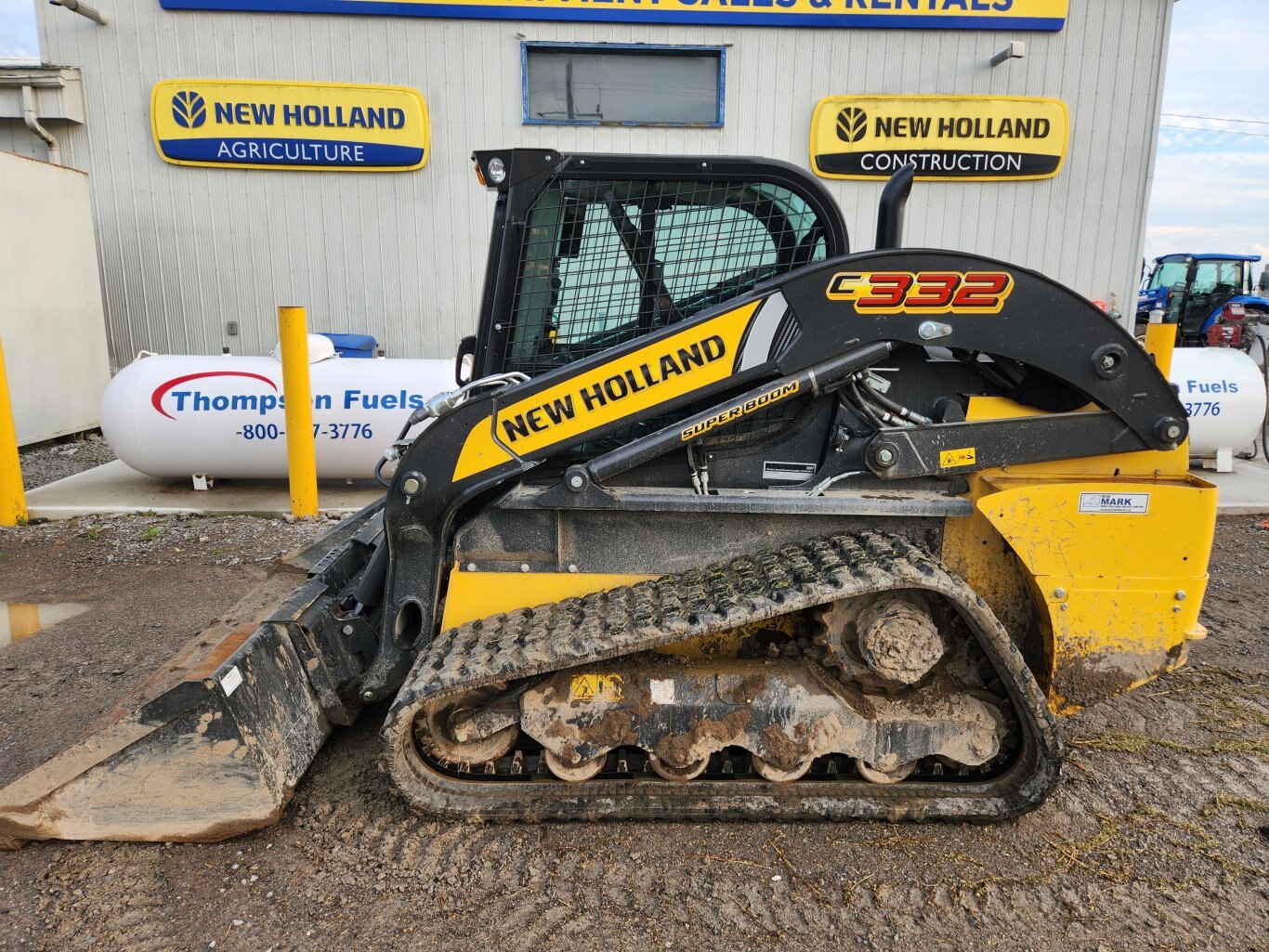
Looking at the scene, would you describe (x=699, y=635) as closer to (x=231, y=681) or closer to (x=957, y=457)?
(x=957, y=457)

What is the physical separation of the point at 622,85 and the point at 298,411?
597cm

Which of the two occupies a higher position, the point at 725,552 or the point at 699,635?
the point at 725,552

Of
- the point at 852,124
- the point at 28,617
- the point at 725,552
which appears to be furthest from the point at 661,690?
the point at 852,124

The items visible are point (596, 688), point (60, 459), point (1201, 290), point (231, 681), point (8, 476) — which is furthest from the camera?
point (1201, 290)

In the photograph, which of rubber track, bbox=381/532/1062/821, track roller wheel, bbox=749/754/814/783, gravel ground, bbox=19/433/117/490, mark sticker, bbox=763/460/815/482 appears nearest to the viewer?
rubber track, bbox=381/532/1062/821

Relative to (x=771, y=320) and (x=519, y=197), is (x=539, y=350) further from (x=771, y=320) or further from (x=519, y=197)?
(x=771, y=320)

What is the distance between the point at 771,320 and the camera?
2811 millimetres

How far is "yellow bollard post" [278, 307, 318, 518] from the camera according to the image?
6.27m

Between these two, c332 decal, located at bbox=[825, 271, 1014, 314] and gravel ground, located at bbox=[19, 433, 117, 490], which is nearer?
c332 decal, located at bbox=[825, 271, 1014, 314]

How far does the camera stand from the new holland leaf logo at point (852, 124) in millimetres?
10234

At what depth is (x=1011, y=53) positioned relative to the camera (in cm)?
977

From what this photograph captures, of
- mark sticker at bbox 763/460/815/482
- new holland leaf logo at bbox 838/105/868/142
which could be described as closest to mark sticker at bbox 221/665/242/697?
mark sticker at bbox 763/460/815/482

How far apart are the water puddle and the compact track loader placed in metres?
2.22

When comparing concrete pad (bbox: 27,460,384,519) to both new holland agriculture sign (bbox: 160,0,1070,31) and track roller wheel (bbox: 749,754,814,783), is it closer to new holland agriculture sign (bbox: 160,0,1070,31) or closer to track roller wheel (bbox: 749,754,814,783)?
track roller wheel (bbox: 749,754,814,783)
